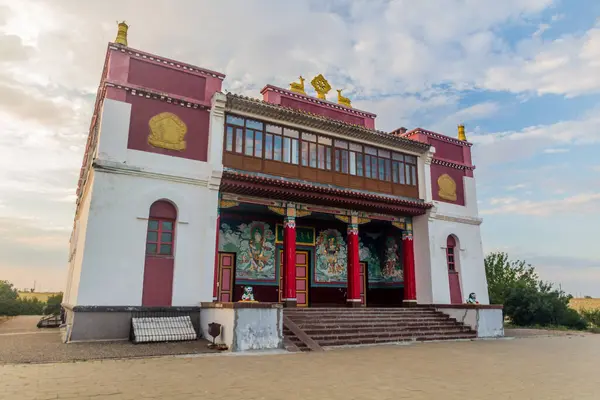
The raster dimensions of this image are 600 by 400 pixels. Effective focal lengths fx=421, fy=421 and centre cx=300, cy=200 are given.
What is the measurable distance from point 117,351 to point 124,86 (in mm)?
7295

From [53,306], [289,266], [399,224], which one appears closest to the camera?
[289,266]

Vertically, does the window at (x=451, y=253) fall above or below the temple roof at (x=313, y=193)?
below

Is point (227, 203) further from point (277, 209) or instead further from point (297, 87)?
point (297, 87)

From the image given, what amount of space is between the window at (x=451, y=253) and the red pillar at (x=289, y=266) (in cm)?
714

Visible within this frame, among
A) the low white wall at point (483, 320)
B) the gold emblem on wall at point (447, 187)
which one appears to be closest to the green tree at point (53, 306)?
the gold emblem on wall at point (447, 187)

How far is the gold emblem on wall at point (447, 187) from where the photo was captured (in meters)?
17.9

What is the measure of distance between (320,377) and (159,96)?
31.4 ft

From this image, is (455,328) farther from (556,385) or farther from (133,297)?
(133,297)

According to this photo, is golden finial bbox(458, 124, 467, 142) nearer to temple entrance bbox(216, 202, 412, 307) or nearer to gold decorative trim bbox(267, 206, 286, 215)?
temple entrance bbox(216, 202, 412, 307)

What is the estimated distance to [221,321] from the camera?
33.9 feet

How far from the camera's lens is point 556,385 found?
607 cm

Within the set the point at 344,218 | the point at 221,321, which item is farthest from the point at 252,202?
the point at 221,321

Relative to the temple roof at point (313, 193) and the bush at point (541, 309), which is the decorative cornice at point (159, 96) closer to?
the temple roof at point (313, 193)

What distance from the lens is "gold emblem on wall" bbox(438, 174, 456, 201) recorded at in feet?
58.6
